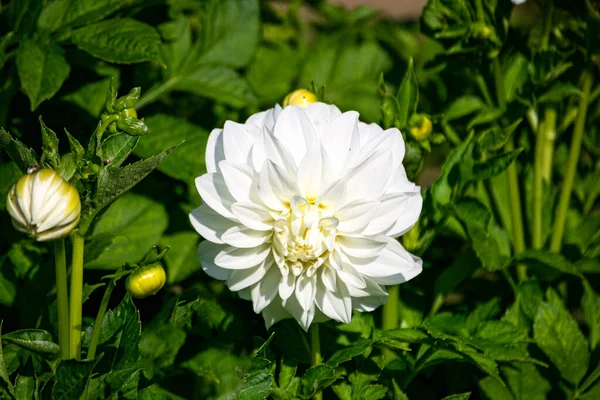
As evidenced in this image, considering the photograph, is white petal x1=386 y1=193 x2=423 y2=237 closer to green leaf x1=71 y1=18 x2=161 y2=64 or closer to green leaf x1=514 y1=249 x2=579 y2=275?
green leaf x1=514 y1=249 x2=579 y2=275

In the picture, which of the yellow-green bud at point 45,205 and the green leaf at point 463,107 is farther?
the green leaf at point 463,107

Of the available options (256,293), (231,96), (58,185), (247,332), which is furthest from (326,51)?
(58,185)

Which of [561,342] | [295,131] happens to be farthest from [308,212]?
[561,342]

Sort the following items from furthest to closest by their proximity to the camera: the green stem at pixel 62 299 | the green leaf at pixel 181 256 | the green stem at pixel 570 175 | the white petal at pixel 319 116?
the green stem at pixel 570 175 → the green leaf at pixel 181 256 → the white petal at pixel 319 116 → the green stem at pixel 62 299

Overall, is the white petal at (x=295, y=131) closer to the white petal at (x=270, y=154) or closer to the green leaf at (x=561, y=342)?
the white petal at (x=270, y=154)

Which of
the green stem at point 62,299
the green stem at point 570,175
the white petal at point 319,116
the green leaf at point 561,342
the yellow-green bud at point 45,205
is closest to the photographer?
the yellow-green bud at point 45,205

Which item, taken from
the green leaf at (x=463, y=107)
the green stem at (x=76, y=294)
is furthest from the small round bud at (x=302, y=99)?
the green leaf at (x=463, y=107)
